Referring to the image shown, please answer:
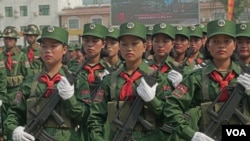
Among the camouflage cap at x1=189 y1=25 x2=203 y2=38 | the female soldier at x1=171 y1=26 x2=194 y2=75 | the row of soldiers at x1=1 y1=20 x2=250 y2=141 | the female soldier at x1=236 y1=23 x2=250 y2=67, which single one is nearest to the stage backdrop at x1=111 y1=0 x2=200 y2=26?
the camouflage cap at x1=189 y1=25 x2=203 y2=38

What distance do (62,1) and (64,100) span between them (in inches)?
1886

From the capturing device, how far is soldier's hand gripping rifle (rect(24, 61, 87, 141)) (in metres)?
4.63

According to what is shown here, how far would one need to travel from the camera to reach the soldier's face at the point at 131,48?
4633 millimetres

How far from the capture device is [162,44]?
643 centimetres

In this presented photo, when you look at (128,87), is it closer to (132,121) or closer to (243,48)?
(132,121)

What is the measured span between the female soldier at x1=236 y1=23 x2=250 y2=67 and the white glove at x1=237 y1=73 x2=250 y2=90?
1.32 m

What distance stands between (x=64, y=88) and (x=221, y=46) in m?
1.55

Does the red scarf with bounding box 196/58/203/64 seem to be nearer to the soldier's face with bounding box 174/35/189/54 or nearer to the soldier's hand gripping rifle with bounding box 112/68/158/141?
the soldier's face with bounding box 174/35/189/54

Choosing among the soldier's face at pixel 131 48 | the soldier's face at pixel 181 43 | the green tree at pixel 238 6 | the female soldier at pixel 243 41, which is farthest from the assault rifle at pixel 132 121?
the green tree at pixel 238 6

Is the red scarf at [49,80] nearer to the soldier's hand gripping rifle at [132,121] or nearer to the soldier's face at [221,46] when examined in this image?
the soldier's hand gripping rifle at [132,121]

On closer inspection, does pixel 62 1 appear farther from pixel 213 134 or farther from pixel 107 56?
pixel 213 134

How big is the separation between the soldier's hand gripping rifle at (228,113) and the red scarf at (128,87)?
867mm

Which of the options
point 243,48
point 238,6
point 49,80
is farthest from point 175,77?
point 238,6

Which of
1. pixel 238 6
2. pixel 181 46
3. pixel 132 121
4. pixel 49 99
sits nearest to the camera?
pixel 132 121
